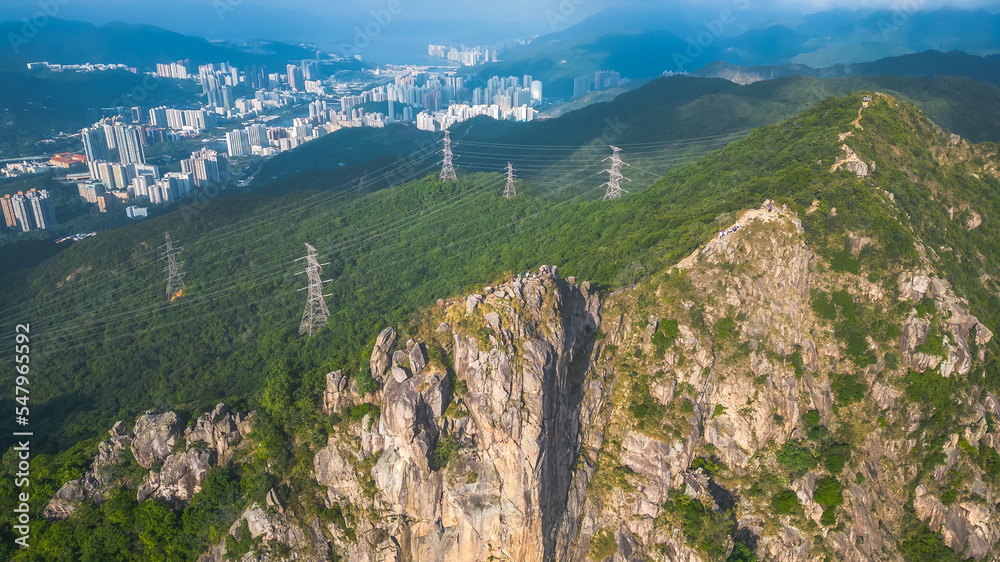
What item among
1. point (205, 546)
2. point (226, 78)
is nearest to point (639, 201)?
point (205, 546)

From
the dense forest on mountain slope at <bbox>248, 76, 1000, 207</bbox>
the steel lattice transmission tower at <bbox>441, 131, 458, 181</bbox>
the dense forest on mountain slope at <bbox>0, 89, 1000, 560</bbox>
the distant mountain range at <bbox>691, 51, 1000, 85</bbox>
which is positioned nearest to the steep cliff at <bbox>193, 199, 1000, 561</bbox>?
the dense forest on mountain slope at <bbox>0, 89, 1000, 560</bbox>

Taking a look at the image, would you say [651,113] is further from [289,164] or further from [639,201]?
[289,164]

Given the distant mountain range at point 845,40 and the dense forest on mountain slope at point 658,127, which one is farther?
the distant mountain range at point 845,40

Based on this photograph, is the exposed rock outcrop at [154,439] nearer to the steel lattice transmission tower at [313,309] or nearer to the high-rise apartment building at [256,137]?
the steel lattice transmission tower at [313,309]

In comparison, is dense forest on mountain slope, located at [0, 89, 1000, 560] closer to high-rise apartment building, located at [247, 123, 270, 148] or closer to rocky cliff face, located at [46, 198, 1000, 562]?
rocky cliff face, located at [46, 198, 1000, 562]

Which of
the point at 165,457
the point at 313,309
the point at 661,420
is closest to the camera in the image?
the point at 661,420

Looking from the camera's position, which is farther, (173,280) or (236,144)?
(236,144)

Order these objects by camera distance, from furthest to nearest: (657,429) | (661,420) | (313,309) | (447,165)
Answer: (447,165) → (313,309) → (661,420) → (657,429)

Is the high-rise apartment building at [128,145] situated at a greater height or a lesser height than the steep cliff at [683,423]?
lesser

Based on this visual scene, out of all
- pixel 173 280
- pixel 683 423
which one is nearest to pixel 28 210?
pixel 173 280

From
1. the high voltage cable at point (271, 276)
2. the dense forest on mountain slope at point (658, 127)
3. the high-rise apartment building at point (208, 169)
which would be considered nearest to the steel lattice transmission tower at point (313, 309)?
the high voltage cable at point (271, 276)

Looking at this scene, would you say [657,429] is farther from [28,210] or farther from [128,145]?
[128,145]
